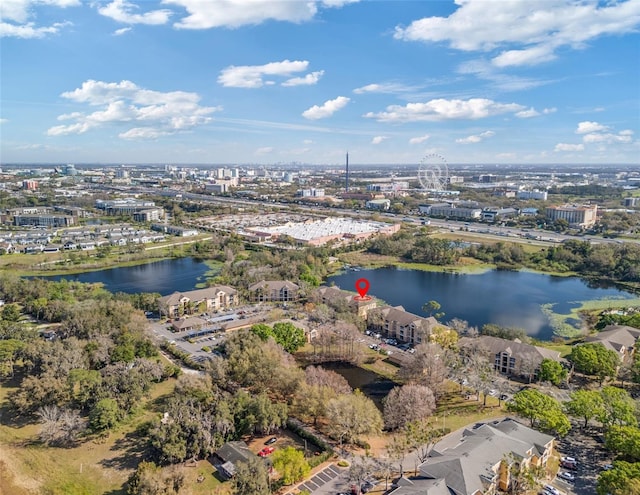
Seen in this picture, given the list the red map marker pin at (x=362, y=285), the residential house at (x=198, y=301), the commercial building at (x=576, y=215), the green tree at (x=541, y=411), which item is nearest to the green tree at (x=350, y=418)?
the green tree at (x=541, y=411)

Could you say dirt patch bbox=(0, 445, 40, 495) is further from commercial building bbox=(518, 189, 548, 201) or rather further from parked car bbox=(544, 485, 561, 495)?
commercial building bbox=(518, 189, 548, 201)

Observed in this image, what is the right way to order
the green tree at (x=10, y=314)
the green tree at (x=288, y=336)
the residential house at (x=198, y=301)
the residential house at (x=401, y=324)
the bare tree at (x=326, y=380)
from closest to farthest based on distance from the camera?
the bare tree at (x=326, y=380) < the green tree at (x=288, y=336) < the residential house at (x=401, y=324) < the green tree at (x=10, y=314) < the residential house at (x=198, y=301)

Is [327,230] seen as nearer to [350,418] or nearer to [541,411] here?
[350,418]

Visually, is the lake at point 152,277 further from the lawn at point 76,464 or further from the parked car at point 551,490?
the parked car at point 551,490

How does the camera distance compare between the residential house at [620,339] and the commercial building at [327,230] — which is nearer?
the residential house at [620,339]

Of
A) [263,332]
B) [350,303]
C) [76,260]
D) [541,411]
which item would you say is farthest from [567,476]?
[76,260]

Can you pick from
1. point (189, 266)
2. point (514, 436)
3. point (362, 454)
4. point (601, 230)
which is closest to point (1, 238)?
point (189, 266)

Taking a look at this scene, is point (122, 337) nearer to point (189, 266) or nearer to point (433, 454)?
point (433, 454)
